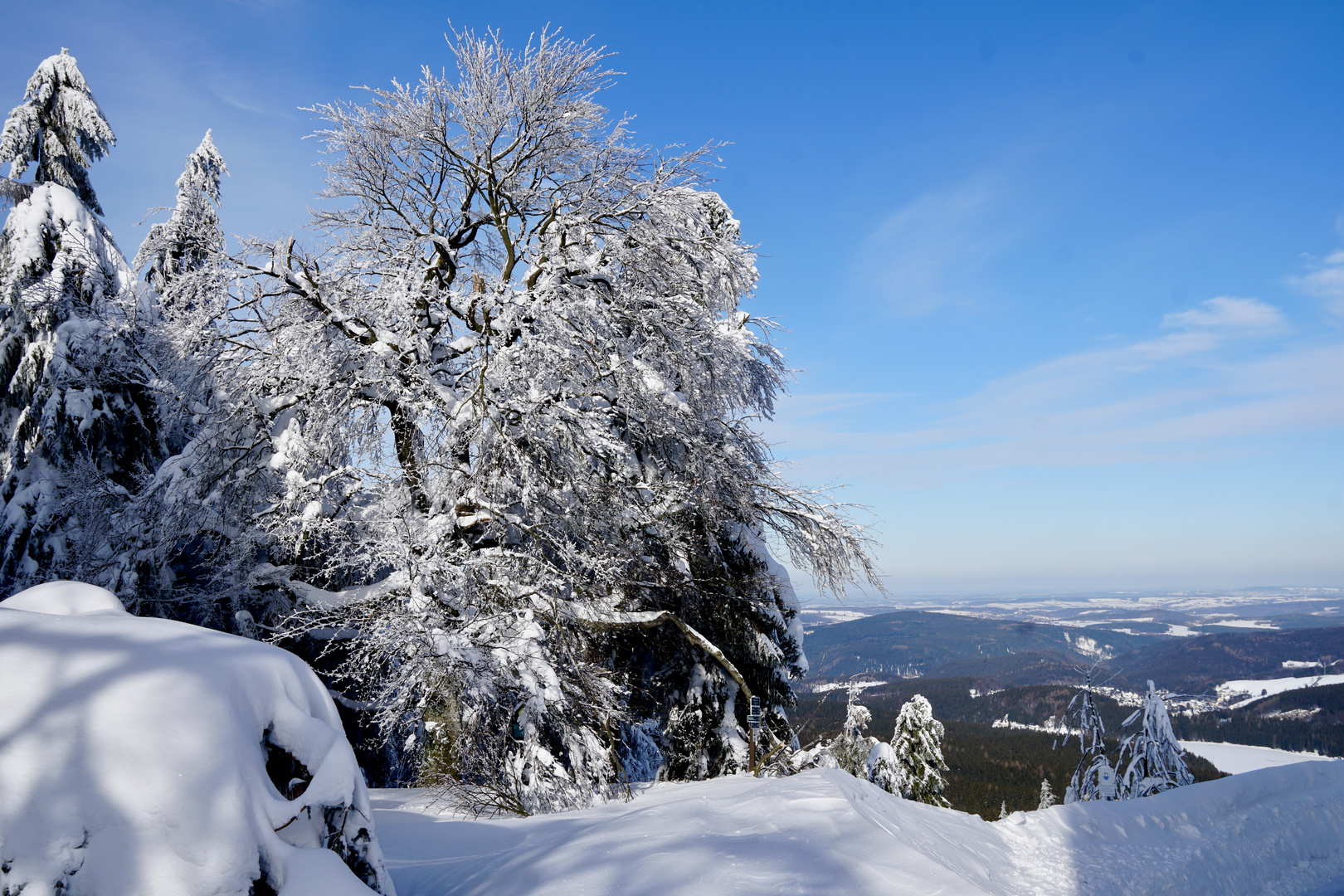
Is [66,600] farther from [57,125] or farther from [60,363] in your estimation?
[57,125]

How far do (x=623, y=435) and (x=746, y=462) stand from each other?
1863 mm

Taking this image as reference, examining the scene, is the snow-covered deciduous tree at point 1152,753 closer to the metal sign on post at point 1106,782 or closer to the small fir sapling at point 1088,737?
the metal sign on post at point 1106,782

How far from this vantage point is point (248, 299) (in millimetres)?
8148

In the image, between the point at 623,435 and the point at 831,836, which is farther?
the point at 623,435

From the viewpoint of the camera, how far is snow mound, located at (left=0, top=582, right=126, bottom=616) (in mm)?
3057

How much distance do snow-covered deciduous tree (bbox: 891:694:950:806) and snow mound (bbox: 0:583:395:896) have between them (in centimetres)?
2173

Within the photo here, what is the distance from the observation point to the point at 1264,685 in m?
153

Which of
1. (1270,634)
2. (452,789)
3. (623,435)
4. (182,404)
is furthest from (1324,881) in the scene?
(1270,634)

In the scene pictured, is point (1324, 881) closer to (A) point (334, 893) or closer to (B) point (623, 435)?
(A) point (334, 893)

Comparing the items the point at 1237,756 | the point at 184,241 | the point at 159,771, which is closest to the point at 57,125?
the point at 184,241

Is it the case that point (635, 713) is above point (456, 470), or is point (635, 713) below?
below

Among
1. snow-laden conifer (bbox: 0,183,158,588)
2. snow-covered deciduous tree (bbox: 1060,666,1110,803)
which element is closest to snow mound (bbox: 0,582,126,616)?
snow-laden conifer (bbox: 0,183,158,588)

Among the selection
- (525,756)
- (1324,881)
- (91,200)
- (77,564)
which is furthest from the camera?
(91,200)

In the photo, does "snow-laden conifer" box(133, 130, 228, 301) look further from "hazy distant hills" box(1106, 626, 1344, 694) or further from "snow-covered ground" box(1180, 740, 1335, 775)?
"hazy distant hills" box(1106, 626, 1344, 694)
